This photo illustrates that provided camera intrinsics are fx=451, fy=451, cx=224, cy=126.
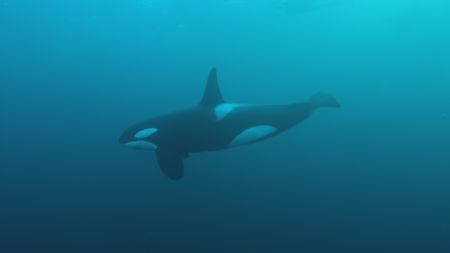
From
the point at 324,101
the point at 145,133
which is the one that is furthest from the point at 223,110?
the point at 324,101

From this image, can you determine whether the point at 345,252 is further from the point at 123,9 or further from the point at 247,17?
the point at 247,17

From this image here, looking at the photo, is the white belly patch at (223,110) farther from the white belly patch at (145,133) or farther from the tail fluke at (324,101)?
the tail fluke at (324,101)

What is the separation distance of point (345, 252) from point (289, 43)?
188 ft

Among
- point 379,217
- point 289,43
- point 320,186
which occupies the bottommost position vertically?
point 379,217

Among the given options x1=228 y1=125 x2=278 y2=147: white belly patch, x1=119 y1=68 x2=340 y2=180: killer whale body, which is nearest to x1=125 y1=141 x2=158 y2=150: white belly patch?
x1=119 y1=68 x2=340 y2=180: killer whale body

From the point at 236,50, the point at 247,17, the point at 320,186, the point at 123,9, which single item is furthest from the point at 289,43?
the point at 320,186

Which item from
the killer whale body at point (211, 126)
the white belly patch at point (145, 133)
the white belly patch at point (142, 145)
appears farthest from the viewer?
the white belly patch at point (142, 145)

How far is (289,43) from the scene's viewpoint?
65938 mm

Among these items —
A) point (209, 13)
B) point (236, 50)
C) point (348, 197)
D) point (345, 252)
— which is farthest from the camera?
point (236, 50)

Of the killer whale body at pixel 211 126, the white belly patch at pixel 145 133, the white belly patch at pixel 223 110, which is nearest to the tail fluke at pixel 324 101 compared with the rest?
the killer whale body at pixel 211 126

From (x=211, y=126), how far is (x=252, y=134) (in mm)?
760

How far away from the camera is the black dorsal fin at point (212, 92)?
821 centimetres

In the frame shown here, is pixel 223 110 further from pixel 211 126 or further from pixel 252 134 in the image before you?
pixel 252 134

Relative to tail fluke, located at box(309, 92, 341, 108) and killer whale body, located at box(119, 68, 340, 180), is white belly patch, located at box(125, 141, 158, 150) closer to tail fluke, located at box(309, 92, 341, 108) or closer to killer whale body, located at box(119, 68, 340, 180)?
killer whale body, located at box(119, 68, 340, 180)
